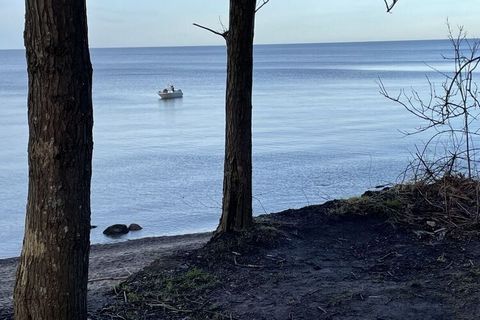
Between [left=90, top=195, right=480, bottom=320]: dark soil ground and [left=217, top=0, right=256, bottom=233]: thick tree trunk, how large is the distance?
279mm

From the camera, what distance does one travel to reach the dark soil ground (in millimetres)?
5445

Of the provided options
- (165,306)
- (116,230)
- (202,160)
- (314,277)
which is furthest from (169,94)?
(165,306)

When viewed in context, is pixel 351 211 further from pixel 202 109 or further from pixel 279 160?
pixel 202 109

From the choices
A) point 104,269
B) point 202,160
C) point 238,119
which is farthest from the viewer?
point 202,160

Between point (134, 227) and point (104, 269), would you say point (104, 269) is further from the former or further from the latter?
point (134, 227)

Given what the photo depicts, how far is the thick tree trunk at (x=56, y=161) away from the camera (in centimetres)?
404

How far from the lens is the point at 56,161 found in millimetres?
4125

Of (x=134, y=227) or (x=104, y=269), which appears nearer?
(x=104, y=269)

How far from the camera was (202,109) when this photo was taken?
146 feet

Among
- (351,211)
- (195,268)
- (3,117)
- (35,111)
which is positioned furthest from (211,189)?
(3,117)

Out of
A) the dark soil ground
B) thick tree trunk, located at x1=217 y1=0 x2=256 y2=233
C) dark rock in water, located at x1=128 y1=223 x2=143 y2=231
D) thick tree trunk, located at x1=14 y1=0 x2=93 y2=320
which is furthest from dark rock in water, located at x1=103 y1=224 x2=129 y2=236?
thick tree trunk, located at x1=14 y1=0 x2=93 y2=320

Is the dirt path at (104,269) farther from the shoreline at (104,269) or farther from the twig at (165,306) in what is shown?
the twig at (165,306)

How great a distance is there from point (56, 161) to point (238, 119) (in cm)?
329

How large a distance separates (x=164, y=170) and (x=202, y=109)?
22.8 m
